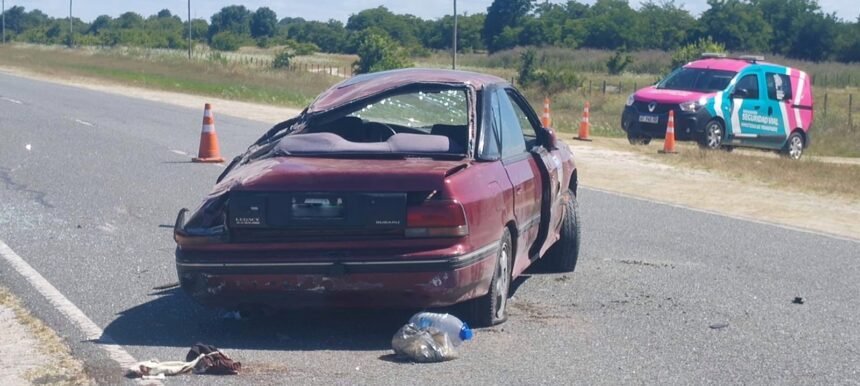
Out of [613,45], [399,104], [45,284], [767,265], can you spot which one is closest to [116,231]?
[45,284]

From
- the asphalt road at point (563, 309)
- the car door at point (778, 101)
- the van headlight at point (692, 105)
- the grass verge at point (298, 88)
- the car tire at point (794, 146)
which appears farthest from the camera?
the grass verge at point (298, 88)

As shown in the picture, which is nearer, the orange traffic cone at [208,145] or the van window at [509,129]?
the van window at [509,129]

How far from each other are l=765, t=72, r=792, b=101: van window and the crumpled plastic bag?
1826cm

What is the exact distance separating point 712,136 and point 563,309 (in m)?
15.7

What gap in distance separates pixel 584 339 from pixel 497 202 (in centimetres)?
91

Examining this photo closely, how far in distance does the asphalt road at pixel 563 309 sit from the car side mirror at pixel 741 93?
1006 centimetres

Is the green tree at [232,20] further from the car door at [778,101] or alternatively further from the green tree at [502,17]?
the car door at [778,101]

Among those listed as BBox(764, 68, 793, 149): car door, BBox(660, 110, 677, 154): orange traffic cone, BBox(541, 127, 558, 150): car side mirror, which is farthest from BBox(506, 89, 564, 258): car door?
BBox(764, 68, 793, 149): car door

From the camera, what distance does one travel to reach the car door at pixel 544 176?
25.7ft

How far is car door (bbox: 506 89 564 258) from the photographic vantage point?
25.7ft

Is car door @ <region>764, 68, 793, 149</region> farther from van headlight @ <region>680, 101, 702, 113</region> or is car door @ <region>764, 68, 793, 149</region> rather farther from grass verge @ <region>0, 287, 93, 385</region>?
grass verge @ <region>0, 287, 93, 385</region>

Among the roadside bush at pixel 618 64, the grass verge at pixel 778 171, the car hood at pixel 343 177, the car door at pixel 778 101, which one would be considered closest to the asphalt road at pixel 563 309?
the car hood at pixel 343 177

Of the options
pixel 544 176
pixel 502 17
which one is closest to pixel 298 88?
pixel 544 176

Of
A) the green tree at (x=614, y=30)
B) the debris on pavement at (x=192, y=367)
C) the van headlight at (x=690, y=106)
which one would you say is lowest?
the debris on pavement at (x=192, y=367)
